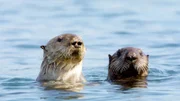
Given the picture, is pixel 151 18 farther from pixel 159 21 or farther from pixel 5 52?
pixel 5 52

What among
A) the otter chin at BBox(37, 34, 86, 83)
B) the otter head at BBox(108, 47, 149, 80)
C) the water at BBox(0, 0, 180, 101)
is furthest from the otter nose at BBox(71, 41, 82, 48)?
the otter head at BBox(108, 47, 149, 80)

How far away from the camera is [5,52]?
60.0 feet

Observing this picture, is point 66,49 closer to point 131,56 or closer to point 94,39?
point 131,56

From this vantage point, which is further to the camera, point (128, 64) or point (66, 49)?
point (128, 64)

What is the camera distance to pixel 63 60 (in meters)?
13.1

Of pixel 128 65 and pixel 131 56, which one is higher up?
pixel 131 56

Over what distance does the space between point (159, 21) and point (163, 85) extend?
34.8 ft

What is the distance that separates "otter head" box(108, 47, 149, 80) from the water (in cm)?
27

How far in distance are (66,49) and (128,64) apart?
1.16 meters

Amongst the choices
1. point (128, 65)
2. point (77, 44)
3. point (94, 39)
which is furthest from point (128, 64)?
point (94, 39)

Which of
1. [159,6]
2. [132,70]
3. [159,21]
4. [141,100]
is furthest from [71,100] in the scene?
[159,6]

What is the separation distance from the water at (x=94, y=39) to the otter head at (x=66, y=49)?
21.9 inches

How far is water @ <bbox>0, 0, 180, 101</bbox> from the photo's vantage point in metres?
12.4

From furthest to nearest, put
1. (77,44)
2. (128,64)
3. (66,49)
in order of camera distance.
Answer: (128,64) < (66,49) < (77,44)
